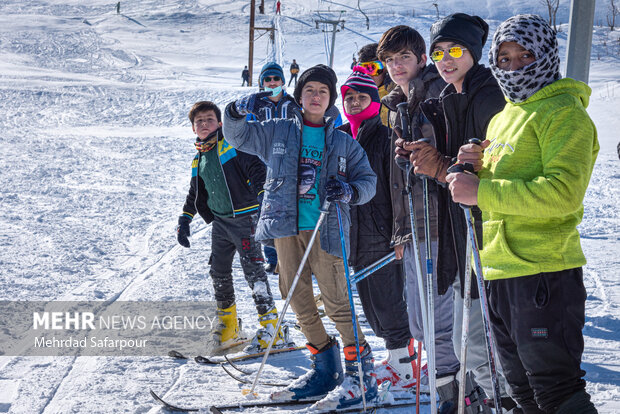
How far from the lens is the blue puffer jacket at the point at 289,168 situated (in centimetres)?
375

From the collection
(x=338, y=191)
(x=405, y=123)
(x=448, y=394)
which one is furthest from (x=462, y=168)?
(x=448, y=394)

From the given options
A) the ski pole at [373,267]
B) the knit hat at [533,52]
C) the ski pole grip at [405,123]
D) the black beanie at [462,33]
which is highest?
the black beanie at [462,33]

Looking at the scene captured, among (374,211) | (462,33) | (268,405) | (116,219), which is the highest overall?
(462,33)

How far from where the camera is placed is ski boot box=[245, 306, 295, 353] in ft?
15.8

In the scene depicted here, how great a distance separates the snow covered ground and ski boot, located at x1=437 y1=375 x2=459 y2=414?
93cm

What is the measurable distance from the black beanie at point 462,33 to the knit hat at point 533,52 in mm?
660

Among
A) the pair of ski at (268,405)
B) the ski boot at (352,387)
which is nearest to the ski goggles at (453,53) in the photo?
the ski boot at (352,387)

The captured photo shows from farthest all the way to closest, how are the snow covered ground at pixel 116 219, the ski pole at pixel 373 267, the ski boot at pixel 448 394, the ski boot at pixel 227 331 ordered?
the ski boot at pixel 227 331 → the snow covered ground at pixel 116 219 → the ski pole at pixel 373 267 → the ski boot at pixel 448 394

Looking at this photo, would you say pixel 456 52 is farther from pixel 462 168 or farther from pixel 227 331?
pixel 227 331

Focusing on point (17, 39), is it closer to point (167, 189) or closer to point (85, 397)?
point (167, 189)

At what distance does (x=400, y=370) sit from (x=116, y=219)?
21.1 feet

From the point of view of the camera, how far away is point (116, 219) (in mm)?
9234

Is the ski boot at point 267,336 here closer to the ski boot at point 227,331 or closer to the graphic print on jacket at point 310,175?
the ski boot at point 227,331

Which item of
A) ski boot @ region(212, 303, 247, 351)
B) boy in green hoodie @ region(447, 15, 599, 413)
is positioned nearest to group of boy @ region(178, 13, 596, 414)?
boy in green hoodie @ region(447, 15, 599, 413)
